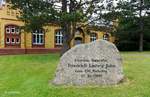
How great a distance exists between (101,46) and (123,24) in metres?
32.6

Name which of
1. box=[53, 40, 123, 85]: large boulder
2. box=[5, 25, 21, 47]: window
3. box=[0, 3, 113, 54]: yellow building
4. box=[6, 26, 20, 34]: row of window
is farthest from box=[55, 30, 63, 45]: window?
box=[53, 40, 123, 85]: large boulder

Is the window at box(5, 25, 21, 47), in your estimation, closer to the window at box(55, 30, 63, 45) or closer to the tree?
the window at box(55, 30, 63, 45)

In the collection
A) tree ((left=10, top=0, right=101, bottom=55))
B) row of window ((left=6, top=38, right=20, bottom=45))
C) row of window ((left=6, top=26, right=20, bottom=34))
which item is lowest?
row of window ((left=6, top=38, right=20, bottom=45))

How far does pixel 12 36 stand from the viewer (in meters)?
39.4

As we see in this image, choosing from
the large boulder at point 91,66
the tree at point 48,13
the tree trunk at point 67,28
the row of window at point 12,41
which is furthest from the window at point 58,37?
the large boulder at point 91,66

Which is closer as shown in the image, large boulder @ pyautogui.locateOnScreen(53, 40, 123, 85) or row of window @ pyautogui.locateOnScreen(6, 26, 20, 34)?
large boulder @ pyautogui.locateOnScreen(53, 40, 123, 85)

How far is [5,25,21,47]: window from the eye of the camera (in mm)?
38969

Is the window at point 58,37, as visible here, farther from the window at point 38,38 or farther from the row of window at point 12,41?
the row of window at point 12,41

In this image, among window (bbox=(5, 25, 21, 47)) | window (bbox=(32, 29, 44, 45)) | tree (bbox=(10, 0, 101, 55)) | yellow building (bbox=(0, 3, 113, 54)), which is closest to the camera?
tree (bbox=(10, 0, 101, 55))

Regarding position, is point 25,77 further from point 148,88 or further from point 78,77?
point 148,88

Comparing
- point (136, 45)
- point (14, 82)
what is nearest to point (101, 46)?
point (14, 82)

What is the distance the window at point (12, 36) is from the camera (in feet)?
128

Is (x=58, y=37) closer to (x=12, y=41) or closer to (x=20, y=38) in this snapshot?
(x=20, y=38)

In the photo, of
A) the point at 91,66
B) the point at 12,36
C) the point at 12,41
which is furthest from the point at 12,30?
the point at 91,66
